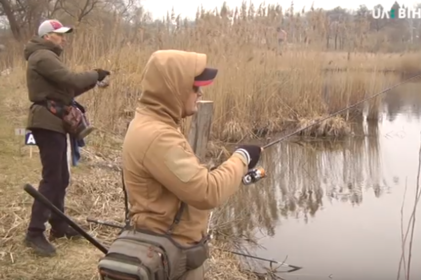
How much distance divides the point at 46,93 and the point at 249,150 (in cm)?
171

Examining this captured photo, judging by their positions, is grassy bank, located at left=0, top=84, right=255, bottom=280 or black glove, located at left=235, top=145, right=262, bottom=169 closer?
black glove, located at left=235, top=145, right=262, bottom=169

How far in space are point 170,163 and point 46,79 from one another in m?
1.79

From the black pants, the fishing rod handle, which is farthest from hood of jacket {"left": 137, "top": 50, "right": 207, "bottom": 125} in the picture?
the black pants

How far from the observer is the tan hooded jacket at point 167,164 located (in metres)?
2.02

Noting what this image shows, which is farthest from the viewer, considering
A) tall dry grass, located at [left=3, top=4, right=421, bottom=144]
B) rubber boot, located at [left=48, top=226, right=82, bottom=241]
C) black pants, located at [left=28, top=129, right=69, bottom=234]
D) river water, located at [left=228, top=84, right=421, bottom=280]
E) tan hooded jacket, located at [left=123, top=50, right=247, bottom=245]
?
tall dry grass, located at [left=3, top=4, right=421, bottom=144]

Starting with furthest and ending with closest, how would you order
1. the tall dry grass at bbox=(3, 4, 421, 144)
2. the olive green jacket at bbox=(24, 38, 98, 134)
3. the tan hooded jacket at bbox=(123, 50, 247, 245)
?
the tall dry grass at bbox=(3, 4, 421, 144) < the olive green jacket at bbox=(24, 38, 98, 134) < the tan hooded jacket at bbox=(123, 50, 247, 245)

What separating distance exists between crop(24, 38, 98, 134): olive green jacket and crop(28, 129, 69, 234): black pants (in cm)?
6

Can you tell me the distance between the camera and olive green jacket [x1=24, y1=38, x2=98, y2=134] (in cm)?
347

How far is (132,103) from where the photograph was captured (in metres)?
8.41

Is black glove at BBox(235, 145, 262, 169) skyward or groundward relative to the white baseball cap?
groundward

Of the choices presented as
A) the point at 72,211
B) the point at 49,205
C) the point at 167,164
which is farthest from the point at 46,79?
the point at 167,164

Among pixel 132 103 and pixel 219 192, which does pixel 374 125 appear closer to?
pixel 132 103
